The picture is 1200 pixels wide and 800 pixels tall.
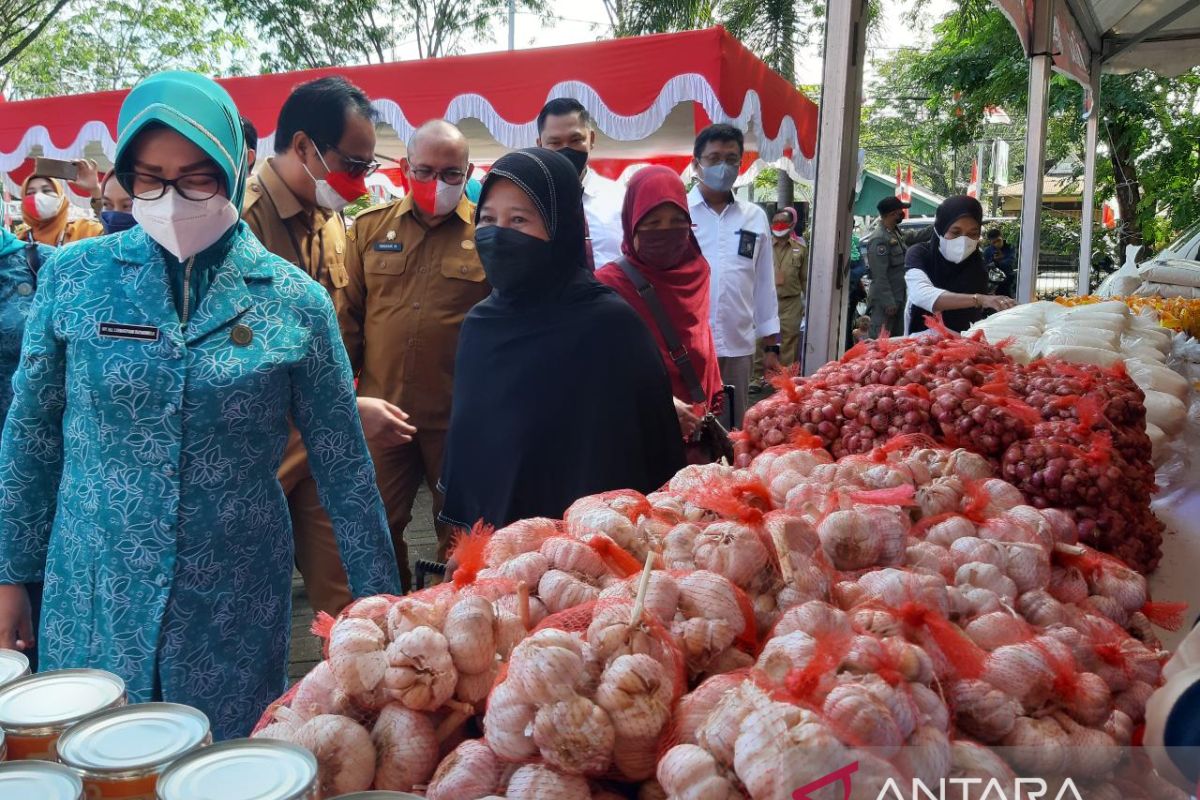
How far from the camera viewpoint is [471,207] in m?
4.00

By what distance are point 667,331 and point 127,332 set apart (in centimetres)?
206

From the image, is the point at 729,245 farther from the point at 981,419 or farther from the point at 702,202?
the point at 981,419

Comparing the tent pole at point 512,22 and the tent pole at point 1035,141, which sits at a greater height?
the tent pole at point 512,22

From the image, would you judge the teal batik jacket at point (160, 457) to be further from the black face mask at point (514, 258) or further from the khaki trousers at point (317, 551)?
the khaki trousers at point (317, 551)

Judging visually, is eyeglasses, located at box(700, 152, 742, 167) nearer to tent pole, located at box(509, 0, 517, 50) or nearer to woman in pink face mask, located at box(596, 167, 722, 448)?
woman in pink face mask, located at box(596, 167, 722, 448)

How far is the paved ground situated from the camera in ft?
13.5

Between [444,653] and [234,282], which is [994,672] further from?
[234,282]

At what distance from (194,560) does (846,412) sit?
5.26 feet

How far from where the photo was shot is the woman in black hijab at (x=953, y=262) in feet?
19.0

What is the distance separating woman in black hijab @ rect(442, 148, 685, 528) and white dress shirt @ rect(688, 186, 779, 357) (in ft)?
9.04

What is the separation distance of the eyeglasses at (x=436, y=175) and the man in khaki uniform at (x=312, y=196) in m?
0.20

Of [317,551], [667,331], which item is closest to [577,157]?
[667,331]

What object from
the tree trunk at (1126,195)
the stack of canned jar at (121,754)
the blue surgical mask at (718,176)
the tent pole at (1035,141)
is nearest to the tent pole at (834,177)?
the blue surgical mask at (718,176)

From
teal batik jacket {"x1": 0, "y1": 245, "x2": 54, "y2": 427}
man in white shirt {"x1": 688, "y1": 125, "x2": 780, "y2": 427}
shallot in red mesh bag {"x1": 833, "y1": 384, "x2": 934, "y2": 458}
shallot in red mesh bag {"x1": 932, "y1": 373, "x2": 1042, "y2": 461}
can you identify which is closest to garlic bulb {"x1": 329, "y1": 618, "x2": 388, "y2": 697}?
shallot in red mesh bag {"x1": 833, "y1": 384, "x2": 934, "y2": 458}
